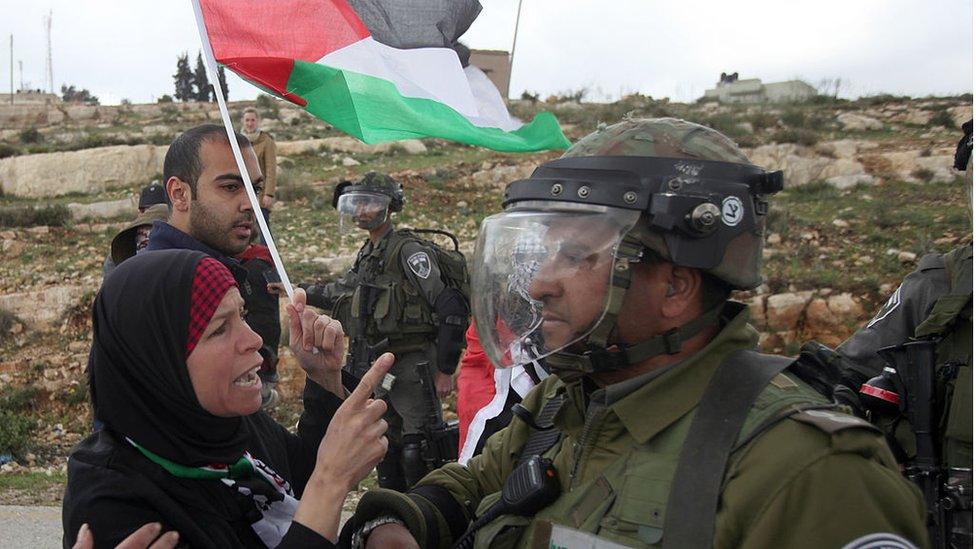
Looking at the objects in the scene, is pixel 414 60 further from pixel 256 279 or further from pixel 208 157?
pixel 256 279

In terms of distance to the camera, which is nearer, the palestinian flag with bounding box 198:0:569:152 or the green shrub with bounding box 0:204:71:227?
the palestinian flag with bounding box 198:0:569:152

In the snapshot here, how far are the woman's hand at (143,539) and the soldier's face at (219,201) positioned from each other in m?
2.04

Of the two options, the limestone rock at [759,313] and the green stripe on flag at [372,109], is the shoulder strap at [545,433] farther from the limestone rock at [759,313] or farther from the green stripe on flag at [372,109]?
the limestone rock at [759,313]

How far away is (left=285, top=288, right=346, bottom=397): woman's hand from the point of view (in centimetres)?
269

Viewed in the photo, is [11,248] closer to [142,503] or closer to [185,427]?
[185,427]

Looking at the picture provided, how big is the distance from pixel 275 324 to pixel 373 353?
1.58 meters

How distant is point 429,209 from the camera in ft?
57.1

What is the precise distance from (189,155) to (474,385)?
5.62 ft

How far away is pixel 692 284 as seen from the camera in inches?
71.3

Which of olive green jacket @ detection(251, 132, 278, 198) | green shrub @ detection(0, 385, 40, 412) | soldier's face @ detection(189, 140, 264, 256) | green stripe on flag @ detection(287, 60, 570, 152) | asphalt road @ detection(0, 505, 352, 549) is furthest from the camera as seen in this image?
green shrub @ detection(0, 385, 40, 412)

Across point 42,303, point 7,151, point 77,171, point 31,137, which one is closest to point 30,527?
point 42,303

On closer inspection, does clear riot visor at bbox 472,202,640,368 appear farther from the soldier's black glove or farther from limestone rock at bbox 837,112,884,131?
limestone rock at bbox 837,112,884,131

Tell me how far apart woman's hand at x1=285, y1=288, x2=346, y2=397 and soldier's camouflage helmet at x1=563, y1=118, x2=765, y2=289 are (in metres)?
1.16

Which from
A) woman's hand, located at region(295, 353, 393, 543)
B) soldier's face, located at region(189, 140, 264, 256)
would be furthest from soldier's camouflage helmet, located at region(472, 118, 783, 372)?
soldier's face, located at region(189, 140, 264, 256)
